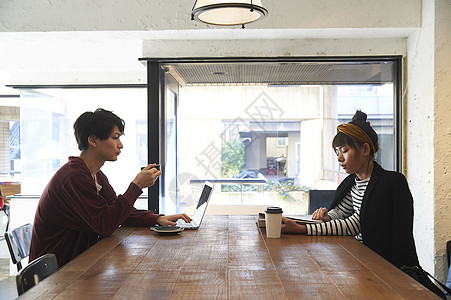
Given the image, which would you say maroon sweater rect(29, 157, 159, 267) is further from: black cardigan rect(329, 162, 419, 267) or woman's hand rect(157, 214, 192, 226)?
black cardigan rect(329, 162, 419, 267)

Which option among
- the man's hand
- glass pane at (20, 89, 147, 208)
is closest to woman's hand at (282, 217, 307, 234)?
the man's hand

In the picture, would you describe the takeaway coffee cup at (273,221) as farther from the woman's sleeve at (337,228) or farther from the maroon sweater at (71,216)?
the maroon sweater at (71,216)

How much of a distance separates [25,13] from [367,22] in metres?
2.56

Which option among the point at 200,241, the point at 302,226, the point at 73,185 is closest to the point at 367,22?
the point at 302,226

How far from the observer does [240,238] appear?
2.07m

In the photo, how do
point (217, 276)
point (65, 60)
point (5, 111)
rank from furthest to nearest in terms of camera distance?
1. point (5, 111)
2. point (65, 60)
3. point (217, 276)

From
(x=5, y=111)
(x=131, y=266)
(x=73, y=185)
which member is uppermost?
(x=5, y=111)

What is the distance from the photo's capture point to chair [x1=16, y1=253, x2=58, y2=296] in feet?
4.99

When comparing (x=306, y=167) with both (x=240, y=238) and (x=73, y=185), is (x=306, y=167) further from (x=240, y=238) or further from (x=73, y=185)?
(x=73, y=185)

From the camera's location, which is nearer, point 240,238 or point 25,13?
point 240,238

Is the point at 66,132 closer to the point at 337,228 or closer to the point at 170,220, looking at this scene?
the point at 170,220

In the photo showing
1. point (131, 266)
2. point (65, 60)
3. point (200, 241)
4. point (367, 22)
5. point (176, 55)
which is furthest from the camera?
point (65, 60)

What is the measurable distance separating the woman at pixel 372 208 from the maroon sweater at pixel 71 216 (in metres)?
0.86

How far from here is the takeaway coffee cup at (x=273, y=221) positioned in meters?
2.02
